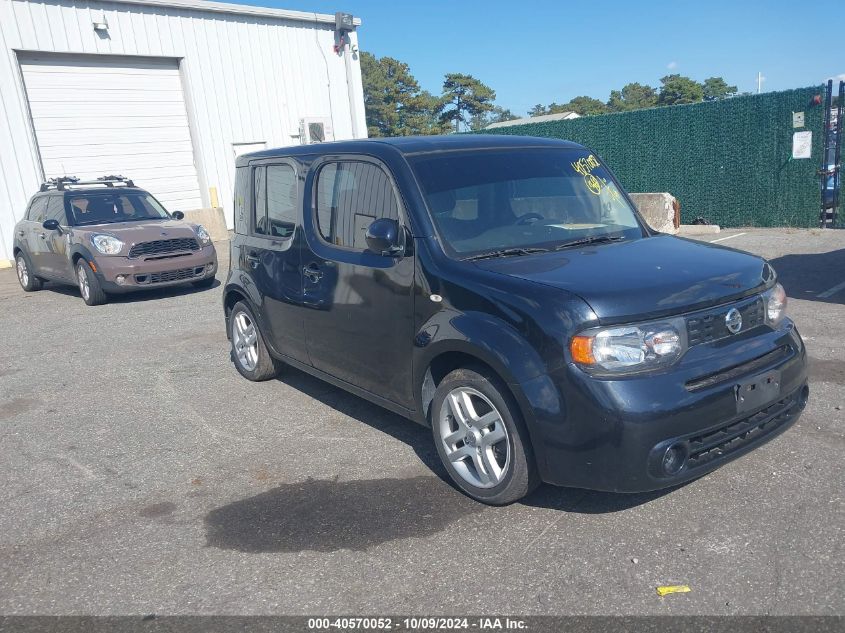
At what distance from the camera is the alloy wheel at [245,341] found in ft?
20.0

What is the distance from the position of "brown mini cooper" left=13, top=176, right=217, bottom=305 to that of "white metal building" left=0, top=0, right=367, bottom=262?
5462mm

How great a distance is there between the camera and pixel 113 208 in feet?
37.2

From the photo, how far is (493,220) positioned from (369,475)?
1669 millimetres

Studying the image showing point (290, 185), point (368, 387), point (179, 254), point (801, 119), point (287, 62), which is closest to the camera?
point (368, 387)

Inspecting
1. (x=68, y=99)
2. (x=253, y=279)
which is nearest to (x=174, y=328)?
(x=253, y=279)

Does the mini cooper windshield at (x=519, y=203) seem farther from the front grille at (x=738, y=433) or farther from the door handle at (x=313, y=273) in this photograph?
the front grille at (x=738, y=433)

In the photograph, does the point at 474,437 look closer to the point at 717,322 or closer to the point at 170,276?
the point at 717,322

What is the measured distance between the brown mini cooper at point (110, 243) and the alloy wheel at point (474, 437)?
7798mm

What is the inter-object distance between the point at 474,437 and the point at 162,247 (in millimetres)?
8138

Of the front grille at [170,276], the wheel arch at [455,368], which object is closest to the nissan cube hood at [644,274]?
the wheel arch at [455,368]

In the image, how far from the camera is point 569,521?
11.7ft

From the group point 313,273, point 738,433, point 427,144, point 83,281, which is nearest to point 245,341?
point 313,273

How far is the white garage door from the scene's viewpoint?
16.8 meters

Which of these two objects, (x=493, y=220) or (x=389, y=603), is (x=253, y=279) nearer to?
(x=493, y=220)
